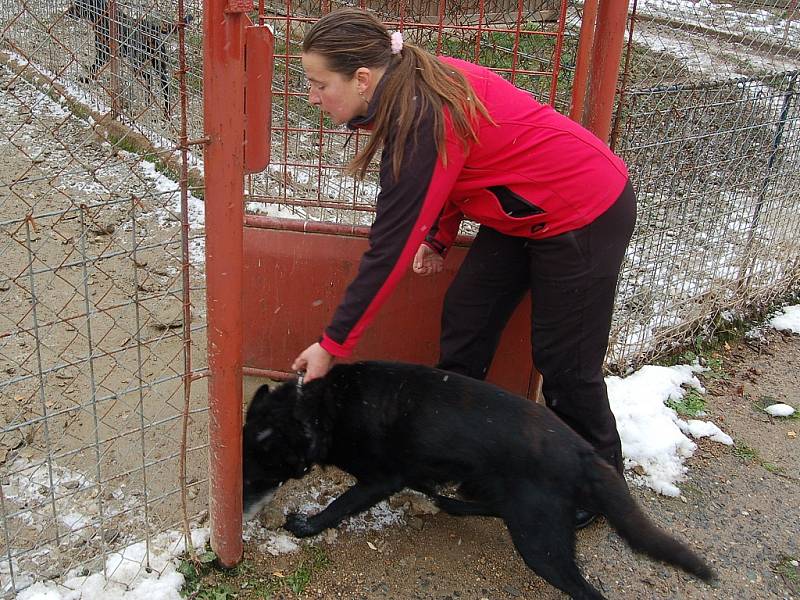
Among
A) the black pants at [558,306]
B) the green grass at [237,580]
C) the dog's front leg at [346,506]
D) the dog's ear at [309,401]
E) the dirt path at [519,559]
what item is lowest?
the dirt path at [519,559]

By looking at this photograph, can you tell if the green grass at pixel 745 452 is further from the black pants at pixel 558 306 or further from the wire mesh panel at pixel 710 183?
the black pants at pixel 558 306

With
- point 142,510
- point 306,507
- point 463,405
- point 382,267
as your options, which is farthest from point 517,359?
point 142,510

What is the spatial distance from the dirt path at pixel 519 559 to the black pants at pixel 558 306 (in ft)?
1.42

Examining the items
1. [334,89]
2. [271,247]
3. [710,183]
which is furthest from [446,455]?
[710,183]

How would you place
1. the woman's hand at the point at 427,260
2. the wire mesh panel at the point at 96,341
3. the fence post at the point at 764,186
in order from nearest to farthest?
the wire mesh panel at the point at 96,341 < the woman's hand at the point at 427,260 < the fence post at the point at 764,186

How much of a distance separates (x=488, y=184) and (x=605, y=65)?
3.31 feet

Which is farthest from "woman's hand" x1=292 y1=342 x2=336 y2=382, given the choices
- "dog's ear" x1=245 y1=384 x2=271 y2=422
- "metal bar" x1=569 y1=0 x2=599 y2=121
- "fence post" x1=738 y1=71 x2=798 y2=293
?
"fence post" x1=738 y1=71 x2=798 y2=293

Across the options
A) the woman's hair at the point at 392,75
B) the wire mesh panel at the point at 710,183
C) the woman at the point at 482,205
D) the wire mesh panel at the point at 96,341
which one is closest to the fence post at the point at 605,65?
the wire mesh panel at the point at 710,183

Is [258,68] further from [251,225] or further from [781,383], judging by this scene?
[781,383]

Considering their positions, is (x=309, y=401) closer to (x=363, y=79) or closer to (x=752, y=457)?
(x=363, y=79)

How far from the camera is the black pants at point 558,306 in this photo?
8.59 ft

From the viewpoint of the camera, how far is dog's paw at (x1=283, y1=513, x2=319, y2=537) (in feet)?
9.45

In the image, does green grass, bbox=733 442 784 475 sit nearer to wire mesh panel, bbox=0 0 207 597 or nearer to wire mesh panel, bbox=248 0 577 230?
wire mesh panel, bbox=248 0 577 230

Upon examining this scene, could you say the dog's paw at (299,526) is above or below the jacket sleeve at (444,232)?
below
